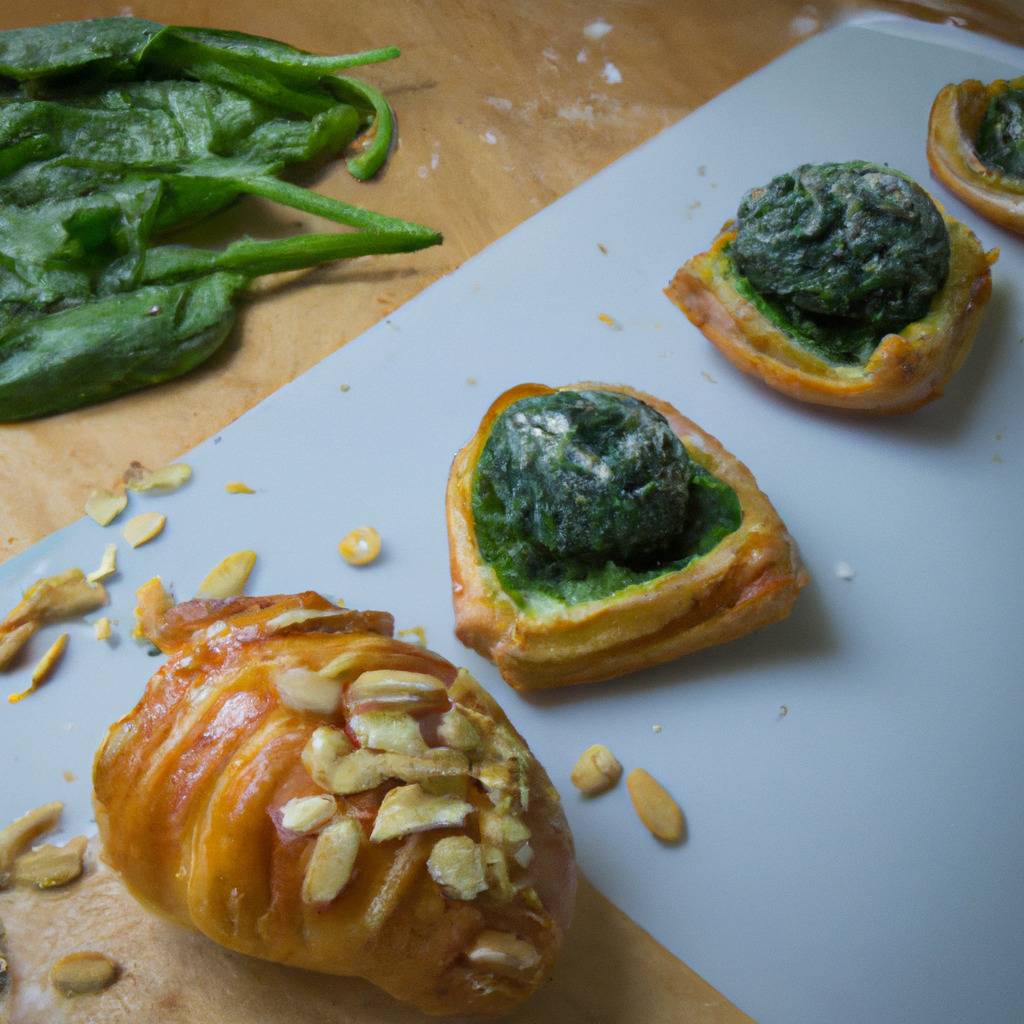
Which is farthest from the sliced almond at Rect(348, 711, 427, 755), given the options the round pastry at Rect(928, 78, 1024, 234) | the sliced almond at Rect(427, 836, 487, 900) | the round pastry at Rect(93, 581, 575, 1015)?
the round pastry at Rect(928, 78, 1024, 234)

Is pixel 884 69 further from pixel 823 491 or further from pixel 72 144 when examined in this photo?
pixel 72 144

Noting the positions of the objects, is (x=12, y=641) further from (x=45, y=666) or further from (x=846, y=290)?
(x=846, y=290)

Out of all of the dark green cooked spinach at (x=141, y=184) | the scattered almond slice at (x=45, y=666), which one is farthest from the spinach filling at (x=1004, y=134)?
the scattered almond slice at (x=45, y=666)

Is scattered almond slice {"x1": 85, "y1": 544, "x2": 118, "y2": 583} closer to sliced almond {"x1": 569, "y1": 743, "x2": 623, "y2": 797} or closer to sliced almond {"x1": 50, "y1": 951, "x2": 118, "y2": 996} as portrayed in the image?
sliced almond {"x1": 50, "y1": 951, "x2": 118, "y2": 996}

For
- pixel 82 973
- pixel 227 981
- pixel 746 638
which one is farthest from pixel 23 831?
pixel 746 638

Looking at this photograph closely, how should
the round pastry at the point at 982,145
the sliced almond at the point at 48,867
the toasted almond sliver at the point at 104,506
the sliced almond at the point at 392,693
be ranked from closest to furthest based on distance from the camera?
1. the sliced almond at the point at 392,693
2. the sliced almond at the point at 48,867
3. the toasted almond sliver at the point at 104,506
4. the round pastry at the point at 982,145

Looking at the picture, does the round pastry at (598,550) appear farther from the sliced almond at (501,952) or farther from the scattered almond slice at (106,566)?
the scattered almond slice at (106,566)
